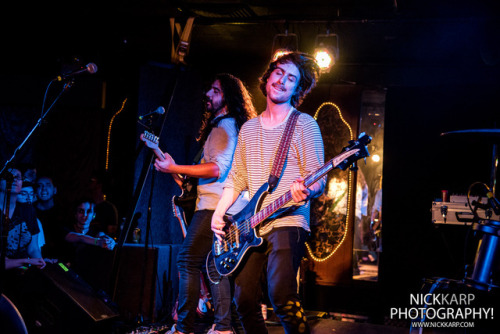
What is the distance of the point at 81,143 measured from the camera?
8.05 meters

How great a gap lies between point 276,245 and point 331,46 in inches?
160

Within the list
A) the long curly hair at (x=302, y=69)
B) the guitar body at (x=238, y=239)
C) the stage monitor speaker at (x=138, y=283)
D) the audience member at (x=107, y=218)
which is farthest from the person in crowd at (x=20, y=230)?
the long curly hair at (x=302, y=69)

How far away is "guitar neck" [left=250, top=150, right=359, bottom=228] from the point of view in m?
2.91

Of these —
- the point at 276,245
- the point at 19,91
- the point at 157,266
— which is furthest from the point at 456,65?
→ the point at 19,91

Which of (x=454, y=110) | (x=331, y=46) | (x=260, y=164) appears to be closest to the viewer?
(x=260, y=164)

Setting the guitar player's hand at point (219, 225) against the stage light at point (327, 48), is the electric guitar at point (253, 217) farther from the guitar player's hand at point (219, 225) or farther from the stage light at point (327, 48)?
the stage light at point (327, 48)

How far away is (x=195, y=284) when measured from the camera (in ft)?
13.5

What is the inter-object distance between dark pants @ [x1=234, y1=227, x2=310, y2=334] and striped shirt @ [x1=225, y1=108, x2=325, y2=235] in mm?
92

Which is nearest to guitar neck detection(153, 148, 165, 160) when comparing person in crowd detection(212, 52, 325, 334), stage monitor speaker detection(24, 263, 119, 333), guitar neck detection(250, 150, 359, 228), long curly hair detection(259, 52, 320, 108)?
person in crowd detection(212, 52, 325, 334)

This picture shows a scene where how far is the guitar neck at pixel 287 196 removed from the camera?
2.91m

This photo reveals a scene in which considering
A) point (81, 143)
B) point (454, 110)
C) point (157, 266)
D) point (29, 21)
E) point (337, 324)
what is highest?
point (29, 21)

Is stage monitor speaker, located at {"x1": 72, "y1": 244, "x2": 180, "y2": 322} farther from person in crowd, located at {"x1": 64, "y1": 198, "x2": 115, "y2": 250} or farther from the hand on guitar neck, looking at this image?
the hand on guitar neck

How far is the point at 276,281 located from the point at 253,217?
0.45 meters

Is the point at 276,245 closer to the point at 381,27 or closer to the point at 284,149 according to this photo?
the point at 284,149
